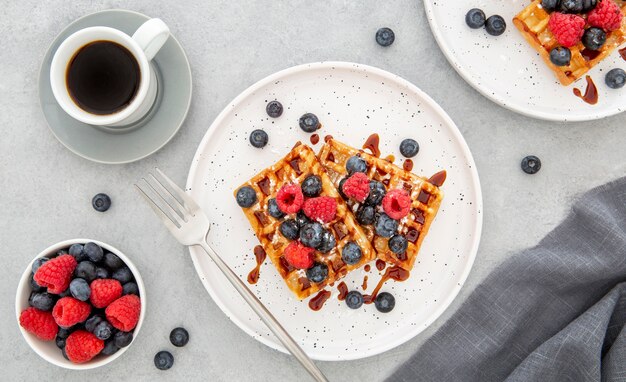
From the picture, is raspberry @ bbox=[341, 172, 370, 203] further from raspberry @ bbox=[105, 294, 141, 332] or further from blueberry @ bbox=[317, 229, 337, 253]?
raspberry @ bbox=[105, 294, 141, 332]

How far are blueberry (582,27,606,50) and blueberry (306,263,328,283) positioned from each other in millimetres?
1153

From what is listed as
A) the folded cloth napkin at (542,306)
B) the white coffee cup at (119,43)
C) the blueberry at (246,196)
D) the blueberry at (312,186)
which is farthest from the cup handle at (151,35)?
the folded cloth napkin at (542,306)

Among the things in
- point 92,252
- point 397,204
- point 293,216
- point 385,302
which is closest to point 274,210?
point 293,216

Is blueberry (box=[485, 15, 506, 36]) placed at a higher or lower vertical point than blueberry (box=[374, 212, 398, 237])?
higher

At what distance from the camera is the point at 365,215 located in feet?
6.81

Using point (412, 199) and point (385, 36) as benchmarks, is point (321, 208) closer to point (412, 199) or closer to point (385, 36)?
point (412, 199)

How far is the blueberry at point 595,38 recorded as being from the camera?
2121 mm

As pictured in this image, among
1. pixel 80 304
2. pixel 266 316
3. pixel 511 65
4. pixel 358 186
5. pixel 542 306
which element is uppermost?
pixel 511 65

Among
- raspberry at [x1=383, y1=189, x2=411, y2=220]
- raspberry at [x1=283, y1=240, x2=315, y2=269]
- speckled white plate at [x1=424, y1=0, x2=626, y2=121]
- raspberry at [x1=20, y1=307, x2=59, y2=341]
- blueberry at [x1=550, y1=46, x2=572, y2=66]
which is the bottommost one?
raspberry at [x1=20, y1=307, x2=59, y2=341]

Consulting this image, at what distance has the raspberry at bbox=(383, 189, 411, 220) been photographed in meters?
1.98

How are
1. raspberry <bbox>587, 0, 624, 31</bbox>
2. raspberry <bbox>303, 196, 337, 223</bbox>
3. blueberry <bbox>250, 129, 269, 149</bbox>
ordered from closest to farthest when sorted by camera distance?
raspberry <bbox>303, 196, 337, 223</bbox> → raspberry <bbox>587, 0, 624, 31</bbox> → blueberry <bbox>250, 129, 269, 149</bbox>

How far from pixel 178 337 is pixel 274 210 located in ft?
2.02

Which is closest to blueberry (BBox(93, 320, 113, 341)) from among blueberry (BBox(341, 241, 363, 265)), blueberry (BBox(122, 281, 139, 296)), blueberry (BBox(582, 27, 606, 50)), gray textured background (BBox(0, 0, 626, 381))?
blueberry (BBox(122, 281, 139, 296))

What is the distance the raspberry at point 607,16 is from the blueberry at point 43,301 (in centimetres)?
199
